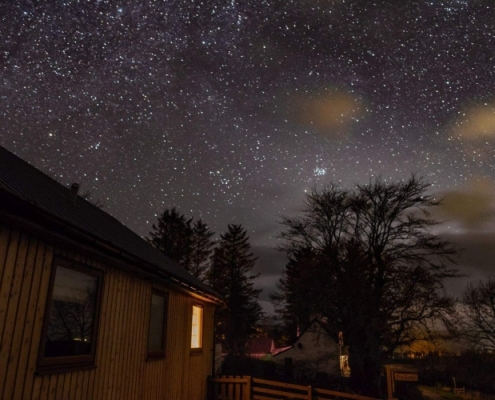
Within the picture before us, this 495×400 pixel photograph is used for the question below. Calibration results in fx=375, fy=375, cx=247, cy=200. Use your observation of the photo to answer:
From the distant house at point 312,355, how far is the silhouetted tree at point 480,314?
13.1 m

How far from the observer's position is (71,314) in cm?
579

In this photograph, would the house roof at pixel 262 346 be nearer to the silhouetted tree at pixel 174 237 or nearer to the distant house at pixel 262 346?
the distant house at pixel 262 346

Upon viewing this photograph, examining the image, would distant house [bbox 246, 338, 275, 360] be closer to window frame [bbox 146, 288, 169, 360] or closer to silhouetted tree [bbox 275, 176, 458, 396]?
silhouetted tree [bbox 275, 176, 458, 396]

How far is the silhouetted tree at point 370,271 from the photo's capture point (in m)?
21.8

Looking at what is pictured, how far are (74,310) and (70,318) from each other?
0.15 meters

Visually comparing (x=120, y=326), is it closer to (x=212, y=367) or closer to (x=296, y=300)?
(x=212, y=367)

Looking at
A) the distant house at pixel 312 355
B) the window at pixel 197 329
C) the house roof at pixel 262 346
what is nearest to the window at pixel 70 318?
the window at pixel 197 329

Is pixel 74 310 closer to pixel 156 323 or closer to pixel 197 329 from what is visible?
pixel 156 323

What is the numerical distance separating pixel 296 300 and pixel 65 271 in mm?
19436

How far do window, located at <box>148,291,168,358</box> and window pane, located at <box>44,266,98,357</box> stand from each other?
102 inches

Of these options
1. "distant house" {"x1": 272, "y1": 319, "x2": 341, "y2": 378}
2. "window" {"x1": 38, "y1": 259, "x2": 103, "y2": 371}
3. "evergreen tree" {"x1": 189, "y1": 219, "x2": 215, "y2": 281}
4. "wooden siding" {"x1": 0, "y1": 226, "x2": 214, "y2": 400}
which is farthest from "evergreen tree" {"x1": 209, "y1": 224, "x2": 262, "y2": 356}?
"window" {"x1": 38, "y1": 259, "x2": 103, "y2": 371}

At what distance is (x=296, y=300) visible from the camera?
23.5 metres

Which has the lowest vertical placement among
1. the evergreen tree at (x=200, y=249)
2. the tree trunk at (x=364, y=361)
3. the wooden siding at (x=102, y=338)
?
the tree trunk at (x=364, y=361)

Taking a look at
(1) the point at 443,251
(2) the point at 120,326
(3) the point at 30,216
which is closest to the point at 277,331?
(1) the point at 443,251
